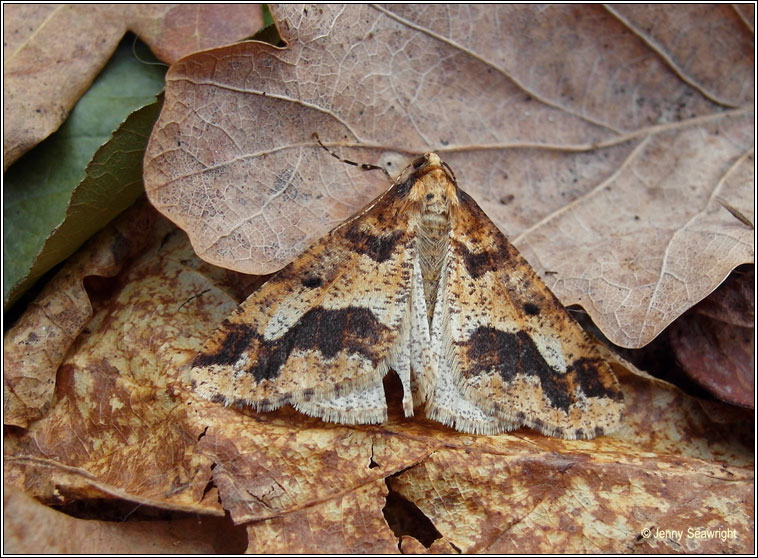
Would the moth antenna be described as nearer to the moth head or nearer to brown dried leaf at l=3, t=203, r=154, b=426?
the moth head

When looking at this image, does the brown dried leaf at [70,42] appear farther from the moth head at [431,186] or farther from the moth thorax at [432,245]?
the moth thorax at [432,245]

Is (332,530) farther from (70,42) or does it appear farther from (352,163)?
(70,42)

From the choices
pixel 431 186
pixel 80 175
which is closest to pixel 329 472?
pixel 431 186

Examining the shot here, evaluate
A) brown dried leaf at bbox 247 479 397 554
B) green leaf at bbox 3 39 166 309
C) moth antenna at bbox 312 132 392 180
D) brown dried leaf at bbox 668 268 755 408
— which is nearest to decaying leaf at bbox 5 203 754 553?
brown dried leaf at bbox 247 479 397 554

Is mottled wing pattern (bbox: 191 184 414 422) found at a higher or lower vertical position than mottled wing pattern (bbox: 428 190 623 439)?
higher

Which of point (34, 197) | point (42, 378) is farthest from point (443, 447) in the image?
point (34, 197)
